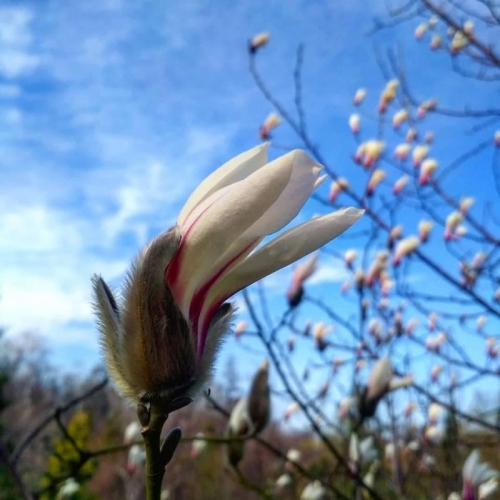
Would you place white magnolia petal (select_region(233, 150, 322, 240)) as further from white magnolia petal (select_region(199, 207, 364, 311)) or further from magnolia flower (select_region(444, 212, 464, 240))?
magnolia flower (select_region(444, 212, 464, 240))

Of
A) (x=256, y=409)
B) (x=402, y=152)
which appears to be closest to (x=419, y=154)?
(x=402, y=152)

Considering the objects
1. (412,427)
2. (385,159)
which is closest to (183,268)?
(385,159)

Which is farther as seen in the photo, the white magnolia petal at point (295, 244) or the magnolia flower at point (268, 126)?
the magnolia flower at point (268, 126)

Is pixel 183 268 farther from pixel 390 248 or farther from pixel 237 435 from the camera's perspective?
pixel 390 248

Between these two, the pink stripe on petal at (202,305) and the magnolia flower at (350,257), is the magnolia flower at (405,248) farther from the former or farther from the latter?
the pink stripe on petal at (202,305)

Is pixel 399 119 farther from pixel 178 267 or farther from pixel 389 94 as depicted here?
pixel 178 267

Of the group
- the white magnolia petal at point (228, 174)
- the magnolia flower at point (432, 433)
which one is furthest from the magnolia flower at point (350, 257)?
the white magnolia petal at point (228, 174)
